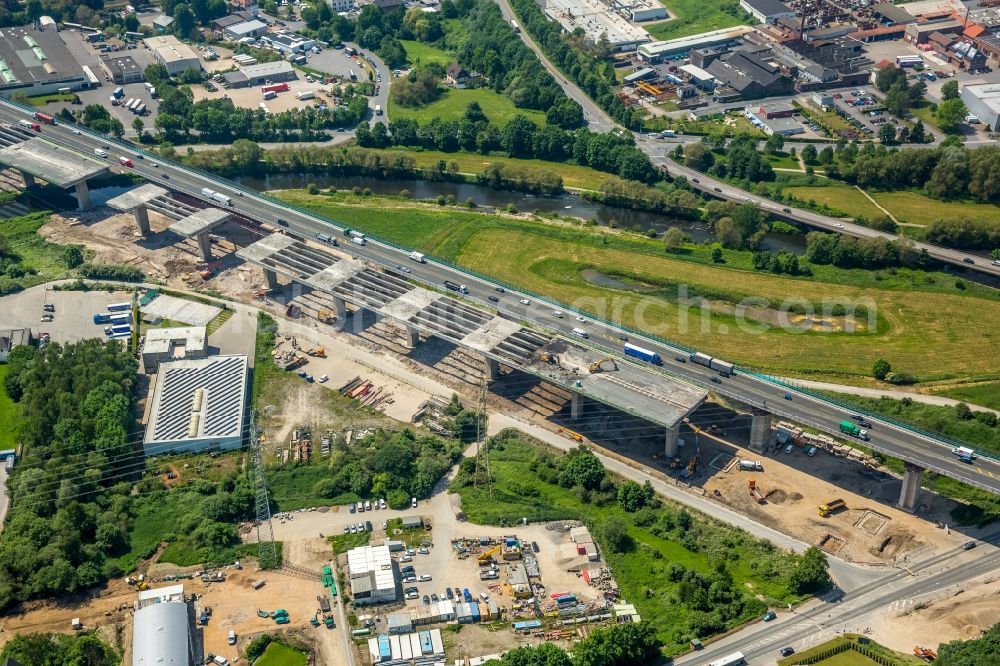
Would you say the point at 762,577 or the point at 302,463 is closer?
the point at 762,577

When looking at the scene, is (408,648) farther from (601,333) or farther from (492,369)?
(601,333)

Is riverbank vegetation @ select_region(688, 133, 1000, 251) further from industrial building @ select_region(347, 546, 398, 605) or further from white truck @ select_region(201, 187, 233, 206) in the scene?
industrial building @ select_region(347, 546, 398, 605)

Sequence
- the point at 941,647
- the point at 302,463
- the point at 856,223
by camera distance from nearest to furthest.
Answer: the point at 941,647 → the point at 302,463 → the point at 856,223

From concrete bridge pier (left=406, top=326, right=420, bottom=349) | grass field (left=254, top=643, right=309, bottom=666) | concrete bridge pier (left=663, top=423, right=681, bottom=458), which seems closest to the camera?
grass field (left=254, top=643, right=309, bottom=666)

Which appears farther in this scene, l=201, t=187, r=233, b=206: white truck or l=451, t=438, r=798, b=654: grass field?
l=201, t=187, r=233, b=206: white truck

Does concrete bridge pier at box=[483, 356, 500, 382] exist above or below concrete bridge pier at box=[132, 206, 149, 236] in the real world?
below

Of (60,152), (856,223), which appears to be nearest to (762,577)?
(856,223)

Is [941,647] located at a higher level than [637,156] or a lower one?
lower

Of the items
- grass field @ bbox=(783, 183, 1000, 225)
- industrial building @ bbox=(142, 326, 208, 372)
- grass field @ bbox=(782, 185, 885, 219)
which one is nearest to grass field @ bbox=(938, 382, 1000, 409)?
grass field @ bbox=(783, 183, 1000, 225)

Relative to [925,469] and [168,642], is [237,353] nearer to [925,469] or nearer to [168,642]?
[168,642]
